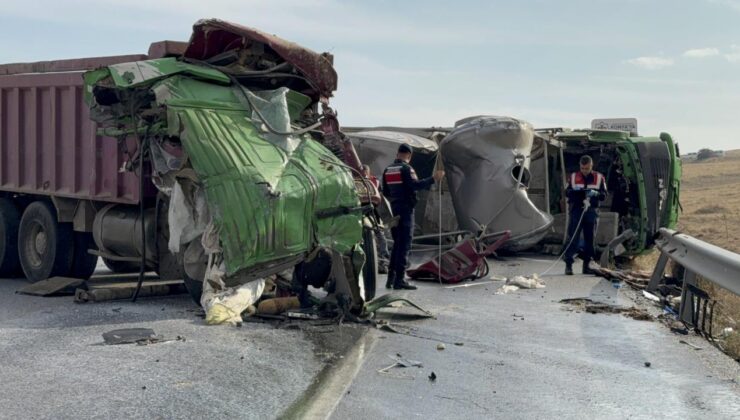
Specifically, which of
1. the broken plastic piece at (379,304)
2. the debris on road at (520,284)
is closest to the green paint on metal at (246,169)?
the broken plastic piece at (379,304)

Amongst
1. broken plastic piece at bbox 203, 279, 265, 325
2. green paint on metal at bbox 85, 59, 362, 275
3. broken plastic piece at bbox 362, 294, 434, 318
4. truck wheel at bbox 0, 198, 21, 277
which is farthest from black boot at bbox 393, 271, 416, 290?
truck wheel at bbox 0, 198, 21, 277

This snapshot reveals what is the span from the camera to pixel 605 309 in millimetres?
9539

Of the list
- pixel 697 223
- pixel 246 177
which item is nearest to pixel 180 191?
A: pixel 246 177

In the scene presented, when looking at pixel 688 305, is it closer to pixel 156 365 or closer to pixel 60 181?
pixel 156 365

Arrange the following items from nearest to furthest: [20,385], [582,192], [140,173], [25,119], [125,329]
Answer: [20,385]
[125,329]
[140,173]
[25,119]
[582,192]

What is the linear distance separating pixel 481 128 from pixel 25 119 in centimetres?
693

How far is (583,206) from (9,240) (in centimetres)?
787

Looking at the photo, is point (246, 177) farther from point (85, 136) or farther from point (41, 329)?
point (85, 136)

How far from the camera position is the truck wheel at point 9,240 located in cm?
1183

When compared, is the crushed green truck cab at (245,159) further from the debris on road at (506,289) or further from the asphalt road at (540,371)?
the debris on road at (506,289)

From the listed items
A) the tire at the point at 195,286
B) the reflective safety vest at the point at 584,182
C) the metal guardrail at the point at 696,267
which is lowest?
the tire at the point at 195,286

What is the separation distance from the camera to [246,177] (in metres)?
7.66

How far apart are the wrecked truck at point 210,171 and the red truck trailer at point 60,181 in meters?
0.02

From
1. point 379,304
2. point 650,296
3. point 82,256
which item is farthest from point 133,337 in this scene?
point 650,296
